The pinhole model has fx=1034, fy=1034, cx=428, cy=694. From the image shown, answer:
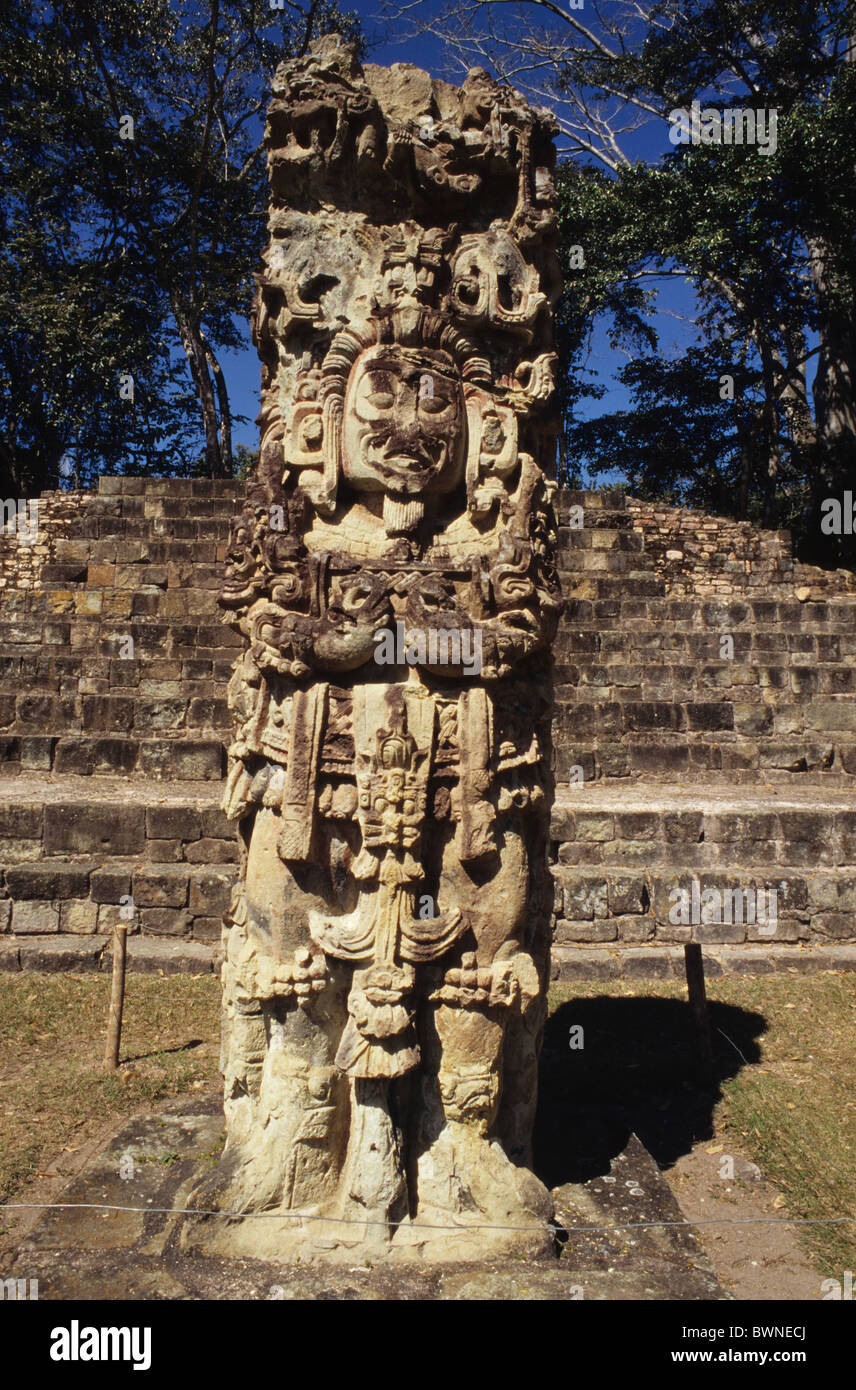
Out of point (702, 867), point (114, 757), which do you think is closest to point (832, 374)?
point (702, 867)

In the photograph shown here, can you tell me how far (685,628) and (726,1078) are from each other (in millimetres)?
8123

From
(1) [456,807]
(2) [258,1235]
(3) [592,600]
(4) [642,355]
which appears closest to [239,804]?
(1) [456,807]

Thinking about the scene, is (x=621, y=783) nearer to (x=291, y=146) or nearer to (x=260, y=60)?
(x=291, y=146)

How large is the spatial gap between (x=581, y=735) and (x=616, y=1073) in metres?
5.40

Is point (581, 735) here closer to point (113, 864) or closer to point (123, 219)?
point (113, 864)

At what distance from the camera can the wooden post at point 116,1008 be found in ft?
17.1

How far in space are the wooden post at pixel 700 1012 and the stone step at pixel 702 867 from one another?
6.47 feet

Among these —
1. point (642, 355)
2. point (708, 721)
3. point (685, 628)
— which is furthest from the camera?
point (642, 355)

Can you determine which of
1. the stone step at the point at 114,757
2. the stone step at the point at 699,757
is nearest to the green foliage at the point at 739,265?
the stone step at the point at 699,757

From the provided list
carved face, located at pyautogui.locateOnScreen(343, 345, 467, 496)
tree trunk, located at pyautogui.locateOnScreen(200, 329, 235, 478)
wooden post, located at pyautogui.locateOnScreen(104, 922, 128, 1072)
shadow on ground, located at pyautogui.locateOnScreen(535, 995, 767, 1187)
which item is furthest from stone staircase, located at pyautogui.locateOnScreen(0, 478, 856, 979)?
tree trunk, located at pyautogui.locateOnScreen(200, 329, 235, 478)

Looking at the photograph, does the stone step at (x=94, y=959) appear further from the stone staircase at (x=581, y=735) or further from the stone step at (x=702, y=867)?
the stone step at (x=702, y=867)

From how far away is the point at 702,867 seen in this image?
7891 millimetres

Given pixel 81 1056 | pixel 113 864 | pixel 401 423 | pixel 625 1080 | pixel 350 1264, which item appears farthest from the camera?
pixel 113 864

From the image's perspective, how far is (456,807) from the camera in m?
3.35
